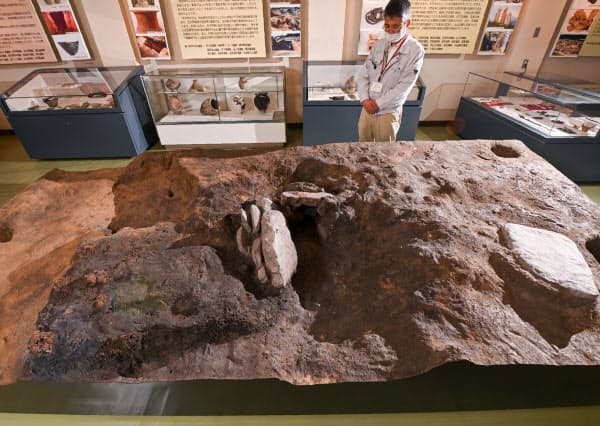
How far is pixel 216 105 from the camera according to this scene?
16.1 ft

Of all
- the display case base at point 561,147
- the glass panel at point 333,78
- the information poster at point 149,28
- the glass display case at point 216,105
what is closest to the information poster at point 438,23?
the glass panel at point 333,78

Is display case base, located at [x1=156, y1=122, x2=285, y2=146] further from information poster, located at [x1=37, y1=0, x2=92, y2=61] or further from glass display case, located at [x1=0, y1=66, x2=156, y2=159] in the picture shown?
information poster, located at [x1=37, y1=0, x2=92, y2=61]

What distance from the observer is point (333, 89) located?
4898 mm

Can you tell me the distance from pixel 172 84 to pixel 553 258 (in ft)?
16.5

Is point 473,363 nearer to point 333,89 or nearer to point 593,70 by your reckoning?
point 333,89

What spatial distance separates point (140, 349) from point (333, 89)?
14.4 feet

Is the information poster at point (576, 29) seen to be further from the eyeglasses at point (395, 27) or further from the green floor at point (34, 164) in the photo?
the eyeglasses at point (395, 27)

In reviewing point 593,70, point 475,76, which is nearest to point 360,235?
point 475,76

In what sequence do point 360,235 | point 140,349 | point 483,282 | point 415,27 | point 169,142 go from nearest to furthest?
point 140,349
point 483,282
point 360,235
point 415,27
point 169,142

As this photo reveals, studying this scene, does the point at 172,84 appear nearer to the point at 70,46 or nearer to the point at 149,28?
the point at 149,28

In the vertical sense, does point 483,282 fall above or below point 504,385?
above

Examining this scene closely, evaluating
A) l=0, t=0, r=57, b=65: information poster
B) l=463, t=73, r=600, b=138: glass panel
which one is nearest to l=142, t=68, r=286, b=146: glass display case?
l=0, t=0, r=57, b=65: information poster

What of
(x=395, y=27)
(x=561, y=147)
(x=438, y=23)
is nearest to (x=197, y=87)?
(x=395, y=27)

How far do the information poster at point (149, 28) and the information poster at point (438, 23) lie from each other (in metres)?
2.94
